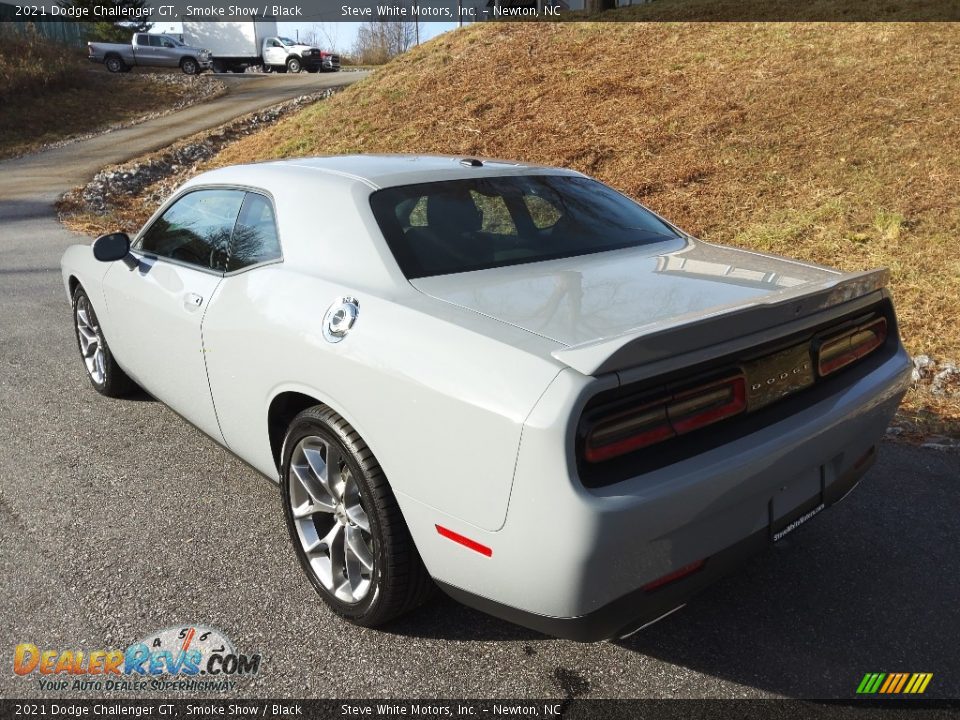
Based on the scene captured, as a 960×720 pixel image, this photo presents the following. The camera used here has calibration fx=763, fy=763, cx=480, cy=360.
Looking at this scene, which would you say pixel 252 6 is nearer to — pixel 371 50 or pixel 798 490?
pixel 371 50

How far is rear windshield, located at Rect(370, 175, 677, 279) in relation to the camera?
2811mm

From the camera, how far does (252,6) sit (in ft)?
121

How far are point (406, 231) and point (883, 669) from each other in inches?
85.7

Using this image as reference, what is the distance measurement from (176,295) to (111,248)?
69cm

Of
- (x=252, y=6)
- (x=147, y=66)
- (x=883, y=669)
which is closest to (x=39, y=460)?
(x=883, y=669)

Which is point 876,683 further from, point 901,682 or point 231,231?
point 231,231

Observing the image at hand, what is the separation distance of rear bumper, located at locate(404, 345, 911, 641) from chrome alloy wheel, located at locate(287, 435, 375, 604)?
1.16 ft

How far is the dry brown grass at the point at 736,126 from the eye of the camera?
7.14 m

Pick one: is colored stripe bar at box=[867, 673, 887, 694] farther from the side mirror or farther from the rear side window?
the side mirror

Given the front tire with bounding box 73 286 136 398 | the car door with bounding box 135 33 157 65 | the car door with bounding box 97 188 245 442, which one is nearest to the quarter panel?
the car door with bounding box 97 188 245 442

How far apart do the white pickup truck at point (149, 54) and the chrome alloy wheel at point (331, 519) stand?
1367 inches

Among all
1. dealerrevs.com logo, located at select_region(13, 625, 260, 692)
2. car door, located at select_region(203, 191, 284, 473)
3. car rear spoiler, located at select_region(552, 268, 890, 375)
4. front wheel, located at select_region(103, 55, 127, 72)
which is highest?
front wheel, located at select_region(103, 55, 127, 72)

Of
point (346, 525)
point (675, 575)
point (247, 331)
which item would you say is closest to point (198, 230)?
point (247, 331)

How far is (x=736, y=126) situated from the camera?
989 cm
